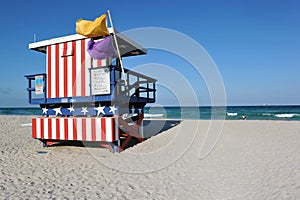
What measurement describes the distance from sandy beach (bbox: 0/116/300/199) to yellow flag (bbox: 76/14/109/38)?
344 centimetres

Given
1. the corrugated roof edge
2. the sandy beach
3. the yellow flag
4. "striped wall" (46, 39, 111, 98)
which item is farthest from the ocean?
the yellow flag

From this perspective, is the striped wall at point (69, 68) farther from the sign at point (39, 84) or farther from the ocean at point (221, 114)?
the ocean at point (221, 114)

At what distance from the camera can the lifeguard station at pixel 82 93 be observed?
6531 mm

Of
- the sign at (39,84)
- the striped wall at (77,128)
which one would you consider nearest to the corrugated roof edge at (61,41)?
the sign at (39,84)

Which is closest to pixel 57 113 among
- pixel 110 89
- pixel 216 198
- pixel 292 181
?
pixel 110 89

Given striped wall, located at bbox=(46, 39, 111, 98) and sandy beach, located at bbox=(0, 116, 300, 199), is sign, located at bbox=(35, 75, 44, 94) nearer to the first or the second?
striped wall, located at bbox=(46, 39, 111, 98)

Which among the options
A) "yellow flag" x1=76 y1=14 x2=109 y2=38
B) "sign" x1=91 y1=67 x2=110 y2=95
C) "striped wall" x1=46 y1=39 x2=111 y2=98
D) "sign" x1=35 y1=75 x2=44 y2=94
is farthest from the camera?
"sign" x1=35 y1=75 x2=44 y2=94

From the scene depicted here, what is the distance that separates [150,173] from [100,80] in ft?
10.3

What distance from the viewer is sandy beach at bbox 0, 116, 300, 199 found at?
3687 mm

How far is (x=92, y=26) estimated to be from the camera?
19.5 feet

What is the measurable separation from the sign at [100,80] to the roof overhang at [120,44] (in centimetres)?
113

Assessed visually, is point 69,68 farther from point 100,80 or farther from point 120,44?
point 120,44

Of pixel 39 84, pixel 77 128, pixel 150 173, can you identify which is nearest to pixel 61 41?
pixel 39 84

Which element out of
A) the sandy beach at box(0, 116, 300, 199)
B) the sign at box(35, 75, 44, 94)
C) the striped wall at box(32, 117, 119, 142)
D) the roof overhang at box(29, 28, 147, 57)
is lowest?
the sandy beach at box(0, 116, 300, 199)
